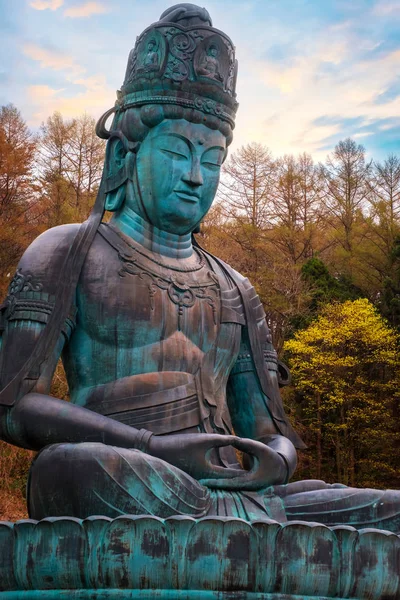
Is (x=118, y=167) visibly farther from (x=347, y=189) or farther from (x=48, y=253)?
(x=347, y=189)

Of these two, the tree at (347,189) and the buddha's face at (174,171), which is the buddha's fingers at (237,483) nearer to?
the buddha's face at (174,171)

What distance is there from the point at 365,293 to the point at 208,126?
25392mm

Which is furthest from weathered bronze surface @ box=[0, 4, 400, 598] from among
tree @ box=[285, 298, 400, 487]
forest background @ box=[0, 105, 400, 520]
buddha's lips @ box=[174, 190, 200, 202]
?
tree @ box=[285, 298, 400, 487]

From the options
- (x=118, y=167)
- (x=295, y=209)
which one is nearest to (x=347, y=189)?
(x=295, y=209)

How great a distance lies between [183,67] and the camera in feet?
19.6

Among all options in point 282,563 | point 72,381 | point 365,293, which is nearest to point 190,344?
point 72,381

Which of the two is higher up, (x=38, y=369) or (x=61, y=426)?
(x=38, y=369)

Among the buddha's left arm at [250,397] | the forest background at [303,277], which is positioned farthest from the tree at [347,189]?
the buddha's left arm at [250,397]

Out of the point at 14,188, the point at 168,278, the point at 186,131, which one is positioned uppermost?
the point at 14,188

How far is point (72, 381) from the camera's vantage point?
19.1 feet

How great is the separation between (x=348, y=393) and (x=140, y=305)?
20.1 m

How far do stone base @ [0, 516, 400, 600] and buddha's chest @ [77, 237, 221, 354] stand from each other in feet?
4.67

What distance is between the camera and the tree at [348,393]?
24516 millimetres

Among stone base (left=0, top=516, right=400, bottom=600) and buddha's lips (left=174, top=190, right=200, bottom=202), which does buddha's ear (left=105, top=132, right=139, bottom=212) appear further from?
stone base (left=0, top=516, right=400, bottom=600)
